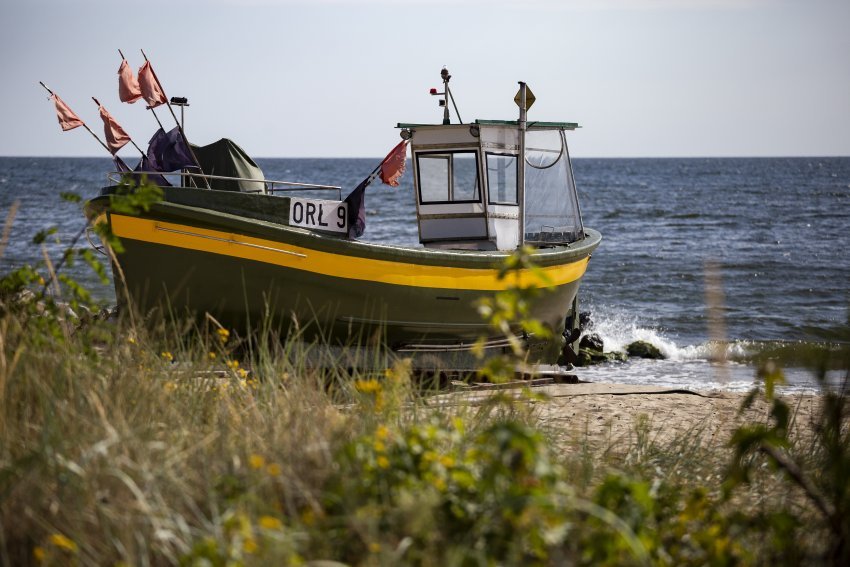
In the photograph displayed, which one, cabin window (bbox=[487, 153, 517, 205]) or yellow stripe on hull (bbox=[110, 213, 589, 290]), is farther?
cabin window (bbox=[487, 153, 517, 205])

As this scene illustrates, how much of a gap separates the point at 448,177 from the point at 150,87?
11.9ft

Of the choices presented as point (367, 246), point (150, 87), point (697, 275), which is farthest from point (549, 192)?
point (697, 275)

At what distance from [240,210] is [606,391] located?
14.2 ft

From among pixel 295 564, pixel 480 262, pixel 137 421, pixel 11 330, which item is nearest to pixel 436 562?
pixel 295 564

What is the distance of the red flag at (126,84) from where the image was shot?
353 inches

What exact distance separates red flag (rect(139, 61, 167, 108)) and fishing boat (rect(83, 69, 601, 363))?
0.71 m

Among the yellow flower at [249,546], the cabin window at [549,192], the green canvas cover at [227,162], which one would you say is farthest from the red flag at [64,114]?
the yellow flower at [249,546]

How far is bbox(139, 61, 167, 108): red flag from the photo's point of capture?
29.6 feet

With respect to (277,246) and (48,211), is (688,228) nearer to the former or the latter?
(48,211)

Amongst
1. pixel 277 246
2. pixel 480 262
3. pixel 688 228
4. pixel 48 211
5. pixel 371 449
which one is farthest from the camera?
pixel 48 211

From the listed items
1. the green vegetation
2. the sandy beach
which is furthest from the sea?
the green vegetation

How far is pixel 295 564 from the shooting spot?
9.67ft

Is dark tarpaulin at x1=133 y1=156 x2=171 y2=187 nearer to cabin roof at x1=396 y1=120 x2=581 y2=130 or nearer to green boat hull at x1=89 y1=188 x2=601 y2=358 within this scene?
green boat hull at x1=89 y1=188 x2=601 y2=358

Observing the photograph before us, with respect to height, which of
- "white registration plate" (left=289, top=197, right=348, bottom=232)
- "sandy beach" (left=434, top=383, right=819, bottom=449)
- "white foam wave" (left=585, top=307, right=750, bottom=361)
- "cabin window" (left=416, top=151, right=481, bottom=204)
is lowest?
"white foam wave" (left=585, top=307, right=750, bottom=361)
